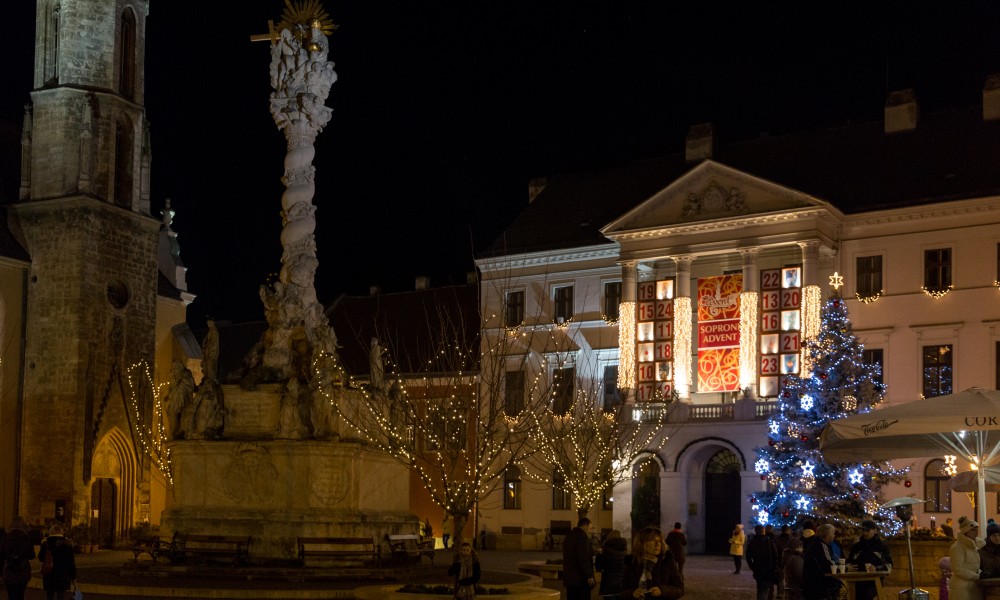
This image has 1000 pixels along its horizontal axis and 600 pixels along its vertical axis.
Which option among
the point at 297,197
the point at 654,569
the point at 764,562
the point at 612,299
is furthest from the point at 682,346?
the point at 654,569

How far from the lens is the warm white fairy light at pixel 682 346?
46.5 meters

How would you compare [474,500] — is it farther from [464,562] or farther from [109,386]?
[109,386]

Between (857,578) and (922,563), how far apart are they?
13243 mm

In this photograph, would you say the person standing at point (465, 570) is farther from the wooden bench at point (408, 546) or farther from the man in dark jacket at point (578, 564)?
the wooden bench at point (408, 546)

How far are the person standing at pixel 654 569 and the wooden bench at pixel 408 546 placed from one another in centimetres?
1494

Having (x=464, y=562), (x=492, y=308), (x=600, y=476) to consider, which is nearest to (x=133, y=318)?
(x=492, y=308)

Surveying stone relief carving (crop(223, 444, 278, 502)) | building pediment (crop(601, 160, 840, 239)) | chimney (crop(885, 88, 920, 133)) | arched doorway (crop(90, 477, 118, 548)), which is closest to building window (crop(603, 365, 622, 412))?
building pediment (crop(601, 160, 840, 239))

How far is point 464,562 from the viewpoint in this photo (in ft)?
54.7

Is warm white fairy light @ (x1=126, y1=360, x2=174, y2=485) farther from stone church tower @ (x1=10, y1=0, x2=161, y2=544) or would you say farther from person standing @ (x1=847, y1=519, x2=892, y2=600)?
person standing @ (x1=847, y1=519, x2=892, y2=600)

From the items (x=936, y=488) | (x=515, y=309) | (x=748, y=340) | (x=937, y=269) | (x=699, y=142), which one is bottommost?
(x=936, y=488)

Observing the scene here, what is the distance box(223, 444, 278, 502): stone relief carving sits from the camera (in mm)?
26547

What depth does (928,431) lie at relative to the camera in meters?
15.6

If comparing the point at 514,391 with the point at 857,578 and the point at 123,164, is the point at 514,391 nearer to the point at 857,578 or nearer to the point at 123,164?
the point at 123,164

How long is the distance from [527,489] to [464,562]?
3427 centimetres
